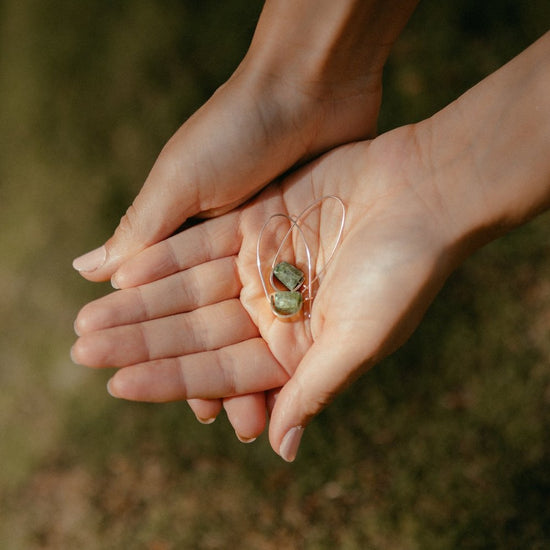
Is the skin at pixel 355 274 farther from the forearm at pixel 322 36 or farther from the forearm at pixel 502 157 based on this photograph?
the forearm at pixel 322 36

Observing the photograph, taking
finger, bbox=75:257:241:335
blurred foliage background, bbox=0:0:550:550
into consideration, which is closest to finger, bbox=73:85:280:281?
finger, bbox=75:257:241:335

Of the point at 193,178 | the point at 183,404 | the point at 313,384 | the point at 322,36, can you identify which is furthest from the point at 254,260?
the point at 183,404

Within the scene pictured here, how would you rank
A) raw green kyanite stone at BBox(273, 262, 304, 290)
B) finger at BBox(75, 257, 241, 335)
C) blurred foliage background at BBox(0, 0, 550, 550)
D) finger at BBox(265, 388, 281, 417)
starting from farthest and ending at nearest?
blurred foliage background at BBox(0, 0, 550, 550) → raw green kyanite stone at BBox(273, 262, 304, 290) → finger at BBox(265, 388, 281, 417) → finger at BBox(75, 257, 241, 335)

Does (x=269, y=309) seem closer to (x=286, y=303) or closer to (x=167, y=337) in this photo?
(x=286, y=303)

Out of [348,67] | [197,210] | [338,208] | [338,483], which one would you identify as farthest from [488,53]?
[338,483]

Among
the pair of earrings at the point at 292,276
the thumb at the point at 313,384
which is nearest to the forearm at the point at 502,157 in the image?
the pair of earrings at the point at 292,276

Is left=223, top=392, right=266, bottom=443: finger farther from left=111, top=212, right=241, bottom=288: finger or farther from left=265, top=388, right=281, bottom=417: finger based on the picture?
left=111, top=212, right=241, bottom=288: finger
